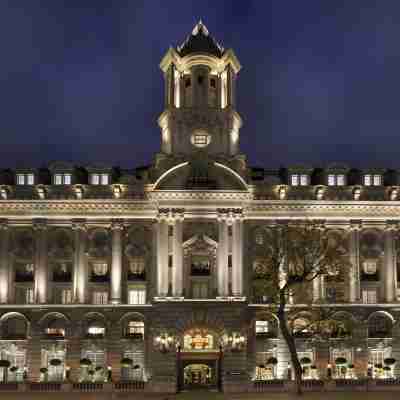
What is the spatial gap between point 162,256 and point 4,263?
2063cm

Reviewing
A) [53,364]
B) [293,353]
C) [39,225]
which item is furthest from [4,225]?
[293,353]

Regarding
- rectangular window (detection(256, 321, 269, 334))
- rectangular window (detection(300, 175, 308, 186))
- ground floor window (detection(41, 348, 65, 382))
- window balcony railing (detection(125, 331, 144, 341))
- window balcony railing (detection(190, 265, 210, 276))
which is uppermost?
rectangular window (detection(300, 175, 308, 186))

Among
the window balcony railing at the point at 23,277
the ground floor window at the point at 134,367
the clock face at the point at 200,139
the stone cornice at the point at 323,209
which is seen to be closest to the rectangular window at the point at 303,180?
the stone cornice at the point at 323,209

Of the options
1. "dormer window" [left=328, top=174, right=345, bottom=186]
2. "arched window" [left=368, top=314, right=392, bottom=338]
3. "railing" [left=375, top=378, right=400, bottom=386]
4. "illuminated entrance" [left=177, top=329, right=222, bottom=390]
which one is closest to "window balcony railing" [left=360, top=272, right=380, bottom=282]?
"arched window" [left=368, top=314, right=392, bottom=338]

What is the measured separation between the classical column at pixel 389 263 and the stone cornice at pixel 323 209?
1.88m

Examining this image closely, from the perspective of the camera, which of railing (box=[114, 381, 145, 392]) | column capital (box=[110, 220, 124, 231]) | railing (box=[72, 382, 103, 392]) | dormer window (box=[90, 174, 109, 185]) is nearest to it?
railing (box=[72, 382, 103, 392])

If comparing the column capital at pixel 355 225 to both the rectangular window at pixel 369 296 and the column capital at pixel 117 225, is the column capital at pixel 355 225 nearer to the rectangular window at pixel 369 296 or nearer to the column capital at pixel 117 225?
the rectangular window at pixel 369 296

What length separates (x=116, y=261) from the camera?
3809 inches

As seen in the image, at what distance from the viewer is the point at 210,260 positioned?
9575cm

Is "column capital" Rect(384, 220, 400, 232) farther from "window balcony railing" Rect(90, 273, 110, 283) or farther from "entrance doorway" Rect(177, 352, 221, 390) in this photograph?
"window balcony railing" Rect(90, 273, 110, 283)

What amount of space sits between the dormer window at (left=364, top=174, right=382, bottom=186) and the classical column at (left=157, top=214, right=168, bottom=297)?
2785 centimetres

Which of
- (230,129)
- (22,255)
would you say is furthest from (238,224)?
(22,255)

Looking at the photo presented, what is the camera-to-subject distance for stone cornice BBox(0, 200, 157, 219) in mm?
97500

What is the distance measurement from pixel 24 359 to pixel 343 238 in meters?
44.0
